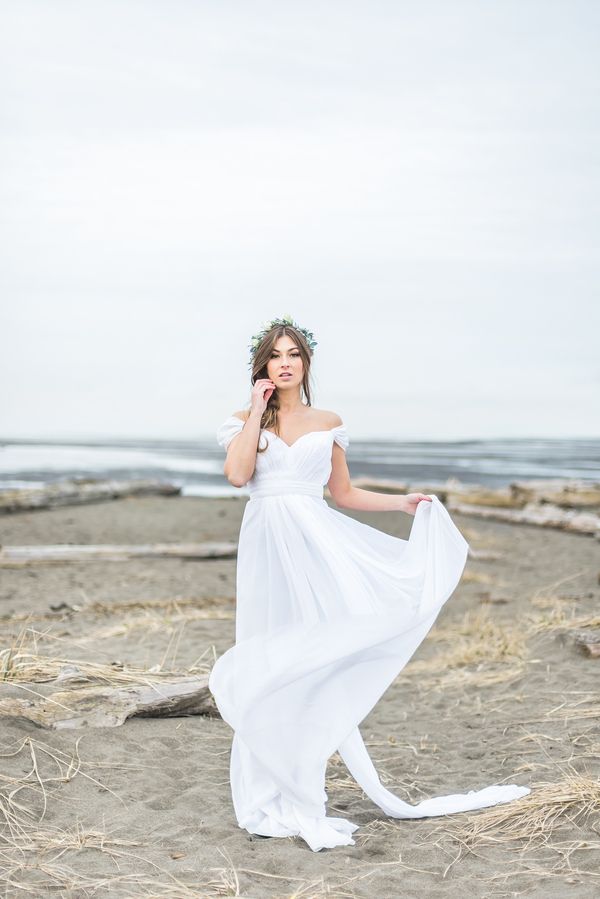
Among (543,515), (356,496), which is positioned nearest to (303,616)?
(356,496)

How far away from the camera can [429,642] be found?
9.31 meters

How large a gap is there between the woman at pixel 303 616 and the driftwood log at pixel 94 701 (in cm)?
130

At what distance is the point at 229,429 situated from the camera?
4773 millimetres

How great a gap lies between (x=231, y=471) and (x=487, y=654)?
15.1 ft

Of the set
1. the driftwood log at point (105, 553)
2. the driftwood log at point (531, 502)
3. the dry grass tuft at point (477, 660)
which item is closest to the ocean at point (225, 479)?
the driftwood log at point (531, 502)

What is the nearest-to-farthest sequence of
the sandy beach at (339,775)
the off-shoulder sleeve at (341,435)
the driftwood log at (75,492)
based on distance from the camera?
1. the sandy beach at (339,775)
2. the off-shoulder sleeve at (341,435)
3. the driftwood log at (75,492)

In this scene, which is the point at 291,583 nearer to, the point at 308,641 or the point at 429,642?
the point at 308,641

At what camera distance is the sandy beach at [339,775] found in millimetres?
3982

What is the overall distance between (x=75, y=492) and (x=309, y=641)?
654 inches

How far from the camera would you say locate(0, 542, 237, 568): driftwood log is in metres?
13.0

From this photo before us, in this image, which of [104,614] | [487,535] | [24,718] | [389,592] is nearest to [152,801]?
[24,718]

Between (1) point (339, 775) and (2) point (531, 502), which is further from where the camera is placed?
(2) point (531, 502)

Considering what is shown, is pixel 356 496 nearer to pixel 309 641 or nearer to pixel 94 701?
pixel 309 641

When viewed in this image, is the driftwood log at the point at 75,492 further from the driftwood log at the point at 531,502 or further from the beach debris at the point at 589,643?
the beach debris at the point at 589,643
